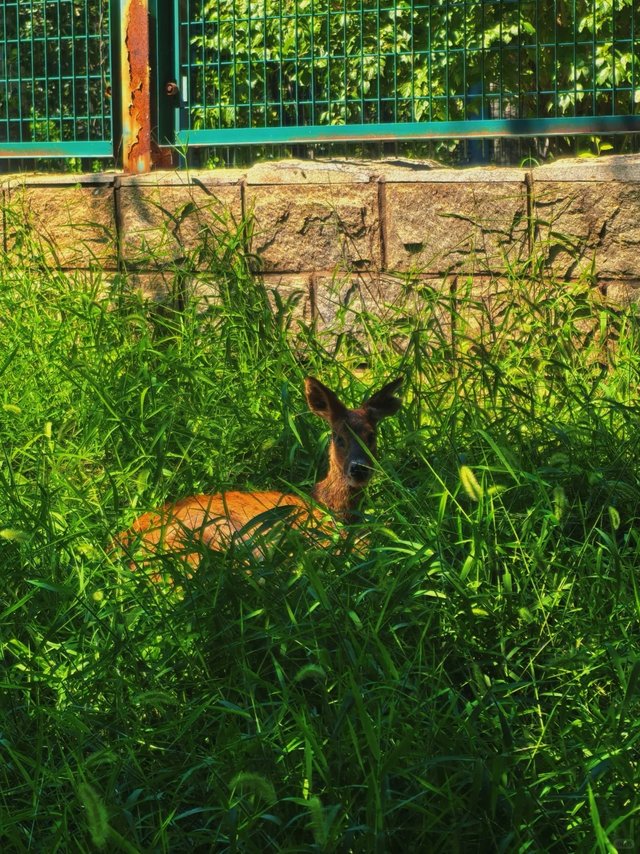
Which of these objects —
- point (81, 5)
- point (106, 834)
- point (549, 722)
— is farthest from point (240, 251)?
point (106, 834)

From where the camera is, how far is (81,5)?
8.62 m

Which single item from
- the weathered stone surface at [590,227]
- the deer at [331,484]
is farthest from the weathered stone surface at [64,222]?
the deer at [331,484]

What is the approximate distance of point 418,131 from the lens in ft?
25.4

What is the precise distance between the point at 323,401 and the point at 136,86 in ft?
Answer: 12.4

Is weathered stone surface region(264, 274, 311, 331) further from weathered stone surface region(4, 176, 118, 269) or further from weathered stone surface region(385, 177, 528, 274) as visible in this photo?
weathered stone surface region(4, 176, 118, 269)

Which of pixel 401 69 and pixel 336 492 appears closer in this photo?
pixel 336 492

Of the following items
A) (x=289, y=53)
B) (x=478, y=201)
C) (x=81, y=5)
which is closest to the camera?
(x=478, y=201)

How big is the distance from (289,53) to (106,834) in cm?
634

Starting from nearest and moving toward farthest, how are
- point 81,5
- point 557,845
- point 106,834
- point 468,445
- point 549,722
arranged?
1. point 106,834
2. point 557,845
3. point 549,722
4. point 468,445
5. point 81,5

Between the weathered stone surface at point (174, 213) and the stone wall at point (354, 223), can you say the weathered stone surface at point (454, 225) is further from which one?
the weathered stone surface at point (174, 213)

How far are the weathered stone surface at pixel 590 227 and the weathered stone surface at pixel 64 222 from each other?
9.30 ft

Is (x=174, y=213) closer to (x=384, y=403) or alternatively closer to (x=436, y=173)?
(x=436, y=173)

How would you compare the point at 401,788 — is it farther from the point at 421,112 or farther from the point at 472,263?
the point at 421,112

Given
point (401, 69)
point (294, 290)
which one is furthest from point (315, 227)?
point (401, 69)
